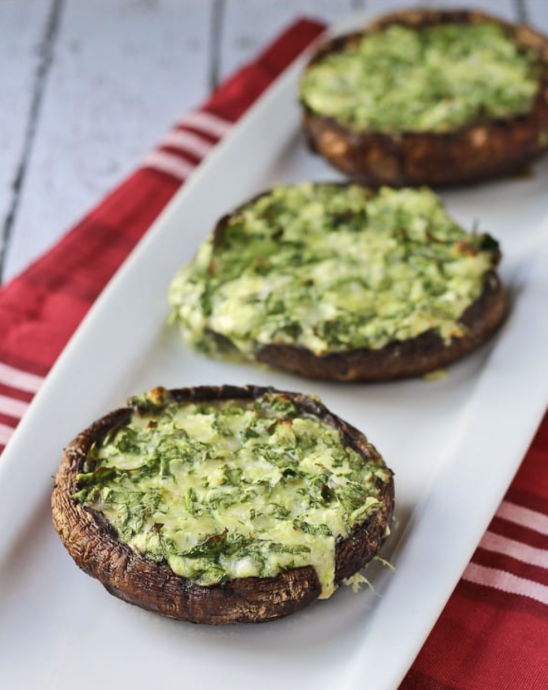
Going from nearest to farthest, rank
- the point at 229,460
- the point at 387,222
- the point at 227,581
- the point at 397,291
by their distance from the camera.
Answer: the point at 227,581, the point at 229,460, the point at 397,291, the point at 387,222

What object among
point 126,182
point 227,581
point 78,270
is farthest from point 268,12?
point 227,581

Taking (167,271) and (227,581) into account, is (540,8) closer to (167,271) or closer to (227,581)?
(167,271)

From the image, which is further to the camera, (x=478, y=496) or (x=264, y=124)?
(x=264, y=124)

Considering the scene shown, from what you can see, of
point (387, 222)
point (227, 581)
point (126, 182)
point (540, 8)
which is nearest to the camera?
point (227, 581)

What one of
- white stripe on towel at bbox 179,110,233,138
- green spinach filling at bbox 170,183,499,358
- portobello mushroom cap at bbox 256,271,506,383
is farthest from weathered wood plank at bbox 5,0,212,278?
portobello mushroom cap at bbox 256,271,506,383

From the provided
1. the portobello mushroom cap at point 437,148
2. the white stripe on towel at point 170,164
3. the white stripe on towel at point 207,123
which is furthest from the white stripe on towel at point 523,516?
the white stripe on towel at point 207,123

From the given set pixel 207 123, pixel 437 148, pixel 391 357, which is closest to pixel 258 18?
pixel 207 123
